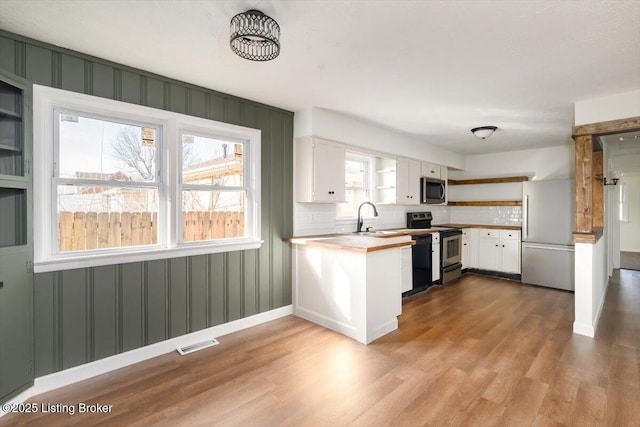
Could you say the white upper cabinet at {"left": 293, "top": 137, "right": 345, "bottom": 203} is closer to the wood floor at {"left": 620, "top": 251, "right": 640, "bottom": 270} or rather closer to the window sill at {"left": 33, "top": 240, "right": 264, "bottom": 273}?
the window sill at {"left": 33, "top": 240, "right": 264, "bottom": 273}

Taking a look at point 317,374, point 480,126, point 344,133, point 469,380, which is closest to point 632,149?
point 480,126

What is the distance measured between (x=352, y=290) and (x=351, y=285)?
0.05 meters

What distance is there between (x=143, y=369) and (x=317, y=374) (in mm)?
1424

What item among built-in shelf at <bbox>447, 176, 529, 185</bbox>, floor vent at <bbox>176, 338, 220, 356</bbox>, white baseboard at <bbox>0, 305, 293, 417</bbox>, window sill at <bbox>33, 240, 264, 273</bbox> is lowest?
floor vent at <bbox>176, 338, 220, 356</bbox>

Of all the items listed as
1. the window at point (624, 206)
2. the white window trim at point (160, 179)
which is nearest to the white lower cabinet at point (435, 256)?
the white window trim at point (160, 179)

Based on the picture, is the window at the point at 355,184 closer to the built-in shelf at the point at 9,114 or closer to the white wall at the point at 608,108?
the white wall at the point at 608,108

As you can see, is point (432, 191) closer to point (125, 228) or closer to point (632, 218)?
point (125, 228)

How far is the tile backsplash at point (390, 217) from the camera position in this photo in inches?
156

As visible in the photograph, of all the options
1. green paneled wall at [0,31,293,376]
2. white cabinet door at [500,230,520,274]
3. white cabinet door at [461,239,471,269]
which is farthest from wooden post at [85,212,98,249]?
white cabinet door at [500,230,520,274]

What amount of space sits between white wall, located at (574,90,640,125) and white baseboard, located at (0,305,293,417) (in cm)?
404

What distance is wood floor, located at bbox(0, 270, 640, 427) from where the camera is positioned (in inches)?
76.9

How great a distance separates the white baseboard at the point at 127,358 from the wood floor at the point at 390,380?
0.21 feet

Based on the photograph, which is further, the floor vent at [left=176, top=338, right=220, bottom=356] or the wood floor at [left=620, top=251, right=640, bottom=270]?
the wood floor at [left=620, top=251, right=640, bottom=270]

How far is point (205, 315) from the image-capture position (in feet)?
10.1
